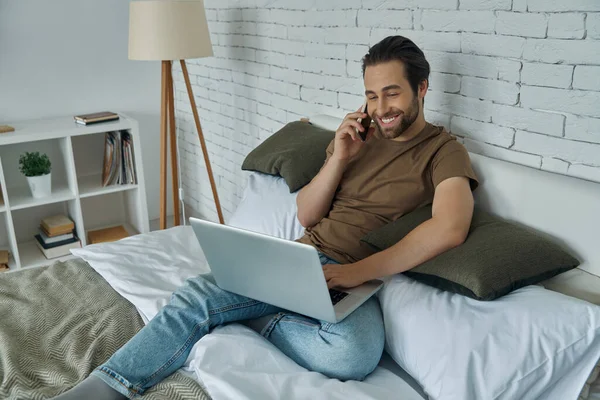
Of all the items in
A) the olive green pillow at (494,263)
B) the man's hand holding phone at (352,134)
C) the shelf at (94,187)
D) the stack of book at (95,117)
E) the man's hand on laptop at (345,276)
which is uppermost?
the man's hand holding phone at (352,134)

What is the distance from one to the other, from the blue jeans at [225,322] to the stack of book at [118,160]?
→ 1.85m

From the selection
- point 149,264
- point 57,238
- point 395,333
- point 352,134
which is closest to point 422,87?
point 352,134

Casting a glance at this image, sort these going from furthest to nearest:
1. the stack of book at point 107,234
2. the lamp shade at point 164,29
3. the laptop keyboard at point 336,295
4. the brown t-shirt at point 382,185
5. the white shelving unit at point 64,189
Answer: the stack of book at point 107,234 → the white shelving unit at point 64,189 → the lamp shade at point 164,29 → the brown t-shirt at point 382,185 → the laptop keyboard at point 336,295

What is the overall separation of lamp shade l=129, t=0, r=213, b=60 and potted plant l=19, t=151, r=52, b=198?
760mm

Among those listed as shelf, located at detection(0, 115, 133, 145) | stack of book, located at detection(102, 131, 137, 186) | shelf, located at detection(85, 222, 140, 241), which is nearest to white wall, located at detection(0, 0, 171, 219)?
shelf, located at detection(0, 115, 133, 145)

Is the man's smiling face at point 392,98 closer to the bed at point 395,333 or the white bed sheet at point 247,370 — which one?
the bed at point 395,333

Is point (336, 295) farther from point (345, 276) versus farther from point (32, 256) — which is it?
point (32, 256)

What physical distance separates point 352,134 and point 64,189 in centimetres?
205

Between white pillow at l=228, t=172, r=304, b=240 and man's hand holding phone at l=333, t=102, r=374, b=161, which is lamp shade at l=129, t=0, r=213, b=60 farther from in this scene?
man's hand holding phone at l=333, t=102, r=374, b=161

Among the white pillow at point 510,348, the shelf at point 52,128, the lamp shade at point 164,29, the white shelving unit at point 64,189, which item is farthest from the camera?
the white shelving unit at point 64,189

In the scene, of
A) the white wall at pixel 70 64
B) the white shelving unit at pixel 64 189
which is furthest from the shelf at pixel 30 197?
the white wall at pixel 70 64

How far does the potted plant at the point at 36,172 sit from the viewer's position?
296 centimetres

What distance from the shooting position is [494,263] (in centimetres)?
132

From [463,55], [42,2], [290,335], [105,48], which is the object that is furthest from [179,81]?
[290,335]
